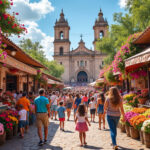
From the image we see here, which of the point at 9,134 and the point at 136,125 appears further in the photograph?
the point at 9,134

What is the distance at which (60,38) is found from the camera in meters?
62.8

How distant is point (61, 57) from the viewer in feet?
200

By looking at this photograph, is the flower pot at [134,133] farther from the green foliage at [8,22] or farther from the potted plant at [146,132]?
the green foliage at [8,22]

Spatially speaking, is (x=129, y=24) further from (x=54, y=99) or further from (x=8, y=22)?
(x=8, y=22)

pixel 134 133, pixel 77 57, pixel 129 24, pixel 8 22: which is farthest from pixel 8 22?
pixel 77 57

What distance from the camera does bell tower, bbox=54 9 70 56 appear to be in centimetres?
6147

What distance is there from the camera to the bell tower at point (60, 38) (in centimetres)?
6147

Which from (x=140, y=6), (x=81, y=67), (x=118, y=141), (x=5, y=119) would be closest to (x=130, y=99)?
(x=118, y=141)

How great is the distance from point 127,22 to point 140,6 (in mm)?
5425

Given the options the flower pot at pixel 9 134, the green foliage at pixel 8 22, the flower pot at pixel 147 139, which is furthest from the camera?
the green foliage at pixel 8 22

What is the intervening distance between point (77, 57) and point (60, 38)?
913cm

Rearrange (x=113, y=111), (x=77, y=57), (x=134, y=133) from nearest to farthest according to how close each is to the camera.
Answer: (x=113, y=111), (x=134, y=133), (x=77, y=57)

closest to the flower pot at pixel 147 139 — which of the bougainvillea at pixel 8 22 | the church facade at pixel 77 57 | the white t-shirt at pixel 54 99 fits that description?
the bougainvillea at pixel 8 22

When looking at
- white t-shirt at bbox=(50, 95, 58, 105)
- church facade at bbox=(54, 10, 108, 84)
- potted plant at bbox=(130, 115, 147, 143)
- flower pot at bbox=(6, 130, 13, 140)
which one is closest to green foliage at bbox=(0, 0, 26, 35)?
flower pot at bbox=(6, 130, 13, 140)
